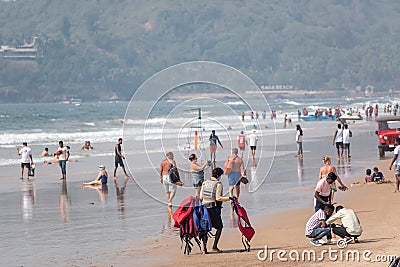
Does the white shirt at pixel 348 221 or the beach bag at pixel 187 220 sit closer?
the beach bag at pixel 187 220

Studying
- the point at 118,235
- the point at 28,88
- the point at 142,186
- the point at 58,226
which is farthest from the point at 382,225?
the point at 28,88

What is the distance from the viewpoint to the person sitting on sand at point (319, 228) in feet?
41.5

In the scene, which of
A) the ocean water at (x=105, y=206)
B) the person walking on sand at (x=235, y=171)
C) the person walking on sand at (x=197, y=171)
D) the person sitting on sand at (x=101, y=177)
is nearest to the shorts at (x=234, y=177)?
the person walking on sand at (x=235, y=171)

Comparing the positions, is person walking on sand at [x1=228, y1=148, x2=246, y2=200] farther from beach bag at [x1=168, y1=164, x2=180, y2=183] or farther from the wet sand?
beach bag at [x1=168, y1=164, x2=180, y2=183]

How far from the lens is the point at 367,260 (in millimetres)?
11141

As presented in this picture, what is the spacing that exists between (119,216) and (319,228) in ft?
18.2

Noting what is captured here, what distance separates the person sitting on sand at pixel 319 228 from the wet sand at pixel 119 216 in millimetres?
187

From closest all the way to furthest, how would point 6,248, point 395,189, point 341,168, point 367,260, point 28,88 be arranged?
point 367,260 < point 6,248 < point 395,189 < point 341,168 < point 28,88

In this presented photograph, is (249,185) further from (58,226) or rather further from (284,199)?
(58,226)

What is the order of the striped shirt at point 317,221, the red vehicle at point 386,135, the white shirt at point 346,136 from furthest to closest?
1. the white shirt at point 346,136
2. the red vehicle at point 386,135
3. the striped shirt at point 317,221

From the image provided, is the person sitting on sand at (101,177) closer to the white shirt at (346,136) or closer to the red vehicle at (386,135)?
the white shirt at (346,136)

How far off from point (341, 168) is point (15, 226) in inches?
511

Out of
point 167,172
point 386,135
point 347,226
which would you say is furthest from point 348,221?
point 386,135

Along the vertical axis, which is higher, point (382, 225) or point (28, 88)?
point (28, 88)
